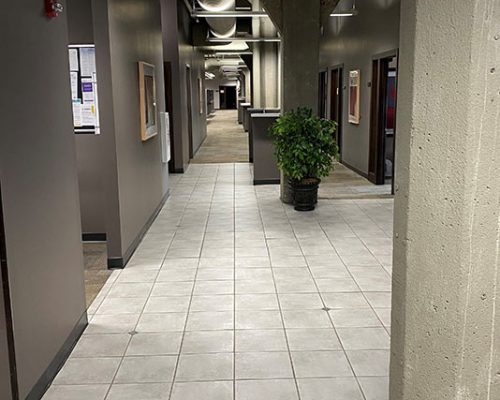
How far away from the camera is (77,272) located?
3.30 meters

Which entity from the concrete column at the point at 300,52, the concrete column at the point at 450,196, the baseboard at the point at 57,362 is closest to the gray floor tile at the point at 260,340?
the baseboard at the point at 57,362

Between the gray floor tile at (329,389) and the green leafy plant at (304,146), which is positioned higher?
the green leafy plant at (304,146)

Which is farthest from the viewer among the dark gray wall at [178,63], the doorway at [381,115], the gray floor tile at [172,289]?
the dark gray wall at [178,63]

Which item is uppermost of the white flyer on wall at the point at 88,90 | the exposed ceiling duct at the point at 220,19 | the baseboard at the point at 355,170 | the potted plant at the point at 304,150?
the exposed ceiling duct at the point at 220,19

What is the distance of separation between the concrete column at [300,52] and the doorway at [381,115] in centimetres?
149

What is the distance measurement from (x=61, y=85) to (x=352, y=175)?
691 cm

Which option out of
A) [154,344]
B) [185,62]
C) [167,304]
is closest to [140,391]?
[154,344]

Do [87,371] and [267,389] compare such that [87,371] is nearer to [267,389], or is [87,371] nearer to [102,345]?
[102,345]

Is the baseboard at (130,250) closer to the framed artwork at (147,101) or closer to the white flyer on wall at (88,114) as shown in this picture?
the framed artwork at (147,101)

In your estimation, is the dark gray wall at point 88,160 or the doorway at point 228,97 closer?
the dark gray wall at point 88,160

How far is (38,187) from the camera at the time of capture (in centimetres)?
269

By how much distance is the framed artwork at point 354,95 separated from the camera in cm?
918

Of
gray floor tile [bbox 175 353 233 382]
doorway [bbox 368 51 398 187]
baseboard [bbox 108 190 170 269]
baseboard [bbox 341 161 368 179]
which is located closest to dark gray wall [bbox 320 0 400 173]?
baseboard [bbox 341 161 368 179]

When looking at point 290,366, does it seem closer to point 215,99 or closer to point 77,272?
point 77,272
